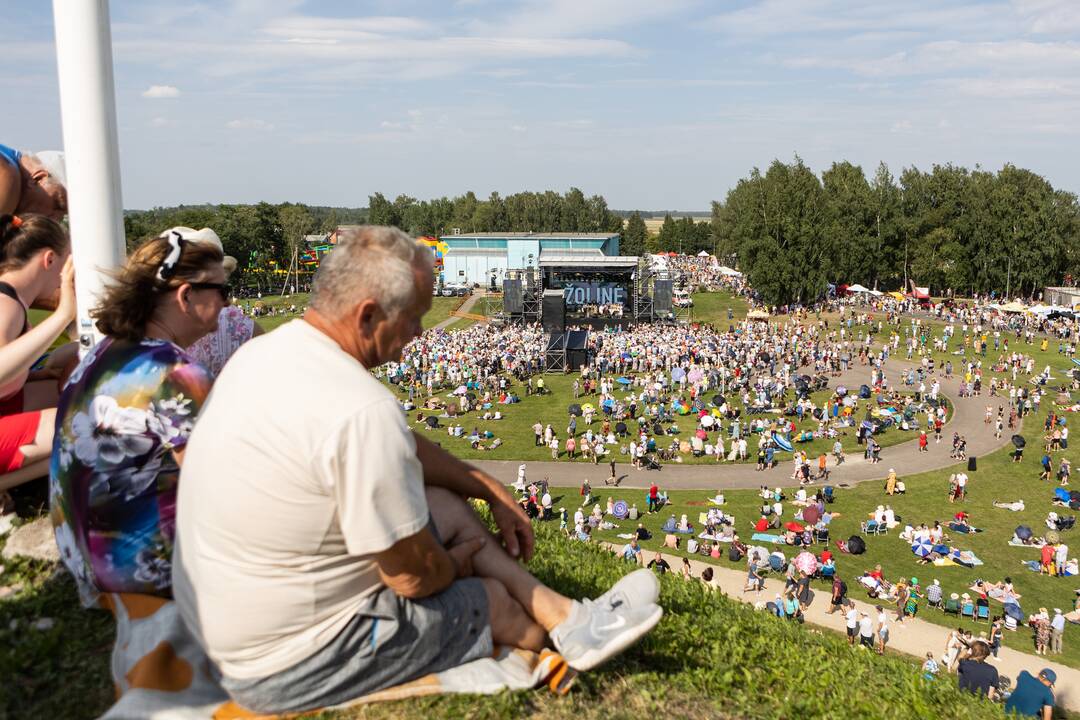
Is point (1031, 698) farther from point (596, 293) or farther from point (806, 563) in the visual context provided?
point (596, 293)

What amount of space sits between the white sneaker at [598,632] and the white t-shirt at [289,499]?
0.73 metres

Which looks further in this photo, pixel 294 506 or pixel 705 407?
pixel 705 407

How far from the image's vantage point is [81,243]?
14.5 ft

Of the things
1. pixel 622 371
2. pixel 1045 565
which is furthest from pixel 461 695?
pixel 622 371

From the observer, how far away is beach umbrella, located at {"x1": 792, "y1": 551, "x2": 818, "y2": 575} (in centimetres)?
1547

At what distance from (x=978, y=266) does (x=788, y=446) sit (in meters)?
47.5

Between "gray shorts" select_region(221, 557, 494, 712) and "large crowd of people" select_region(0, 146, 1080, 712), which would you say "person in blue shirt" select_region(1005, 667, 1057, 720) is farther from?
"gray shorts" select_region(221, 557, 494, 712)

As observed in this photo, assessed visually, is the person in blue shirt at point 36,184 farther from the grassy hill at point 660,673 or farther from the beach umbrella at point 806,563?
the beach umbrella at point 806,563

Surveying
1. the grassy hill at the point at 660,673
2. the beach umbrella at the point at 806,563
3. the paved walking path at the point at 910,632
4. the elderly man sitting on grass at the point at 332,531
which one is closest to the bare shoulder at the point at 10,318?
the grassy hill at the point at 660,673

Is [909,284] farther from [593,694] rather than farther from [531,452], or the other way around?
[593,694]

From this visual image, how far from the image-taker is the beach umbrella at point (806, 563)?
15.5 m

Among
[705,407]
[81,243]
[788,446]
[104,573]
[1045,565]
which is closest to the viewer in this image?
[104,573]

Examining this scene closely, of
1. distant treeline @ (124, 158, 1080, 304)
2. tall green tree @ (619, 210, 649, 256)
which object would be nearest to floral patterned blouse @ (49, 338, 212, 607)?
distant treeline @ (124, 158, 1080, 304)

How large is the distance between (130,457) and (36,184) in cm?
334
